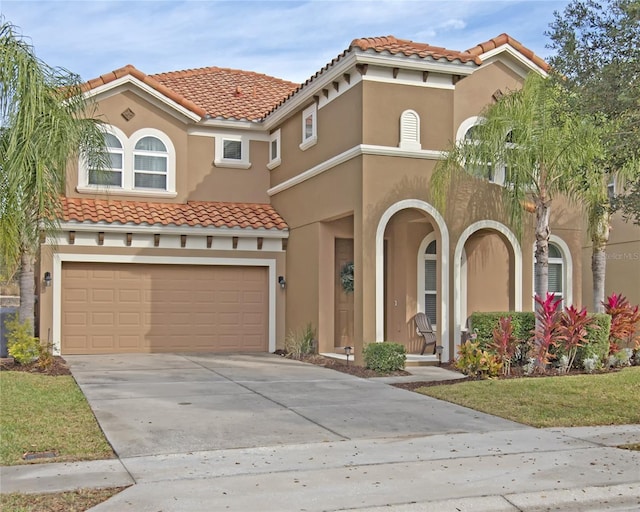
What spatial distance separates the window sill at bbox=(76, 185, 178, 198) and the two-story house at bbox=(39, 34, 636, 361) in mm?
29

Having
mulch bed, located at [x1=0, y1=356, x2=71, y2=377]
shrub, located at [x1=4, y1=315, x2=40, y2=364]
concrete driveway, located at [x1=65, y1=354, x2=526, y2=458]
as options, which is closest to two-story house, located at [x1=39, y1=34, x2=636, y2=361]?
shrub, located at [x1=4, y1=315, x2=40, y2=364]

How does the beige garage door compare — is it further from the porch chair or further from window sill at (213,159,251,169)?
the porch chair

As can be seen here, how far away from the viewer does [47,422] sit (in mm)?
9359

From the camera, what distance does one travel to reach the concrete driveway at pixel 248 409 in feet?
29.1

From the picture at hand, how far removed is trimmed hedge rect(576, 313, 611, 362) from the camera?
14562 millimetres

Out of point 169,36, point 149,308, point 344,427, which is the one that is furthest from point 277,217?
point 344,427

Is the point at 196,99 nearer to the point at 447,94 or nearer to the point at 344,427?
the point at 447,94

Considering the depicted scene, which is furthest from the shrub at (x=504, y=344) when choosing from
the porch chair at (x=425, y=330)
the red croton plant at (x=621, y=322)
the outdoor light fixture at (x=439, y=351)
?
the porch chair at (x=425, y=330)

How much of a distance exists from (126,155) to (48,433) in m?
11.7

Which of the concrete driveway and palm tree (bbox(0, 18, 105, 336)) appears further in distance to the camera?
palm tree (bbox(0, 18, 105, 336))

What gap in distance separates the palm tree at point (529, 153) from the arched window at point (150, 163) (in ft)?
25.7

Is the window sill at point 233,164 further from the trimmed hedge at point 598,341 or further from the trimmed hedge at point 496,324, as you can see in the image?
the trimmed hedge at point 598,341

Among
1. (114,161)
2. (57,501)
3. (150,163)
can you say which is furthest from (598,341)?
(114,161)

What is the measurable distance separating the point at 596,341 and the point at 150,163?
38.1ft
